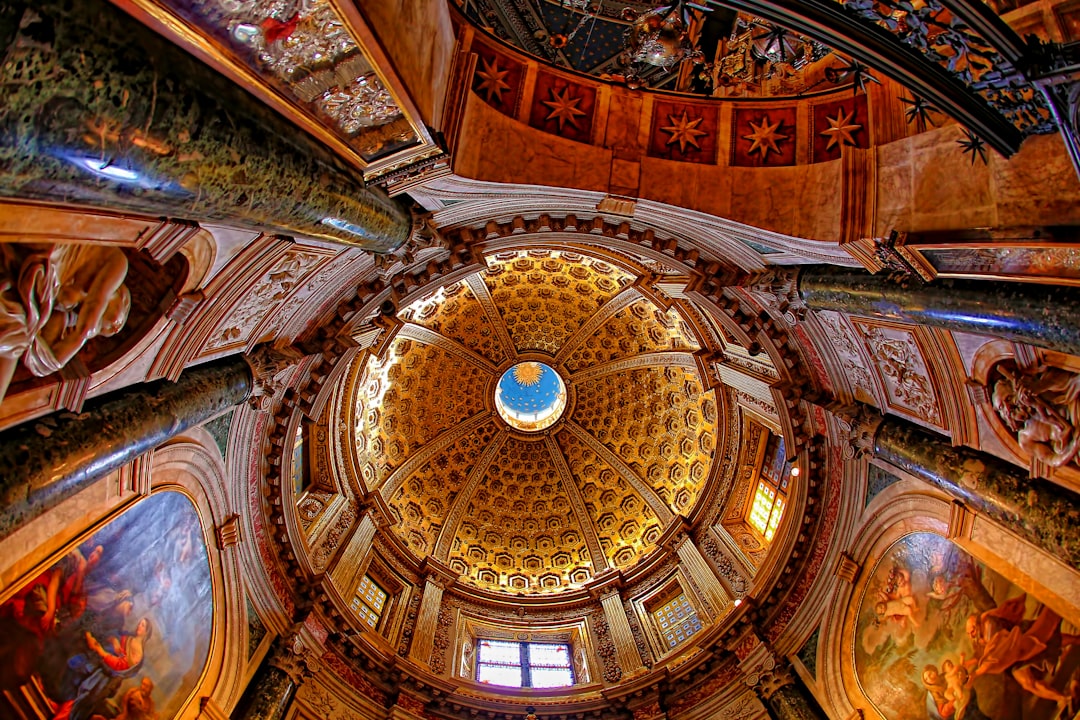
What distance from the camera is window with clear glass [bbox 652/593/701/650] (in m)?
17.4

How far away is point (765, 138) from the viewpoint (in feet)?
34.8

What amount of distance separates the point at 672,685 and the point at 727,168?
41.5 feet

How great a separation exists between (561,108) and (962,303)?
6684mm

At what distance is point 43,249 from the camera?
5.02 m

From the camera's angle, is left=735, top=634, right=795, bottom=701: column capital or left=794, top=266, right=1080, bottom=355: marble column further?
left=735, top=634, right=795, bottom=701: column capital

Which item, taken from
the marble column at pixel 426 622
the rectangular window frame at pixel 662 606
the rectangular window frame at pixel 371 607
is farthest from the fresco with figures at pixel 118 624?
the rectangular window frame at pixel 662 606

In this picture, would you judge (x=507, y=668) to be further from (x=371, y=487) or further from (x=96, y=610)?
(x=96, y=610)

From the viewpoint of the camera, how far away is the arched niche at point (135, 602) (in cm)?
764

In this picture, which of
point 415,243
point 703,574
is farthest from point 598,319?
point 415,243

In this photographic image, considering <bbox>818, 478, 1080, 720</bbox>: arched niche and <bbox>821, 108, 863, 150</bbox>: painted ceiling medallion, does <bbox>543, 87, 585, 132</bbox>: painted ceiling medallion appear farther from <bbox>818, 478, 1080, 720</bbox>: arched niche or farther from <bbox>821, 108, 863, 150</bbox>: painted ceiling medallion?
<bbox>818, 478, 1080, 720</bbox>: arched niche

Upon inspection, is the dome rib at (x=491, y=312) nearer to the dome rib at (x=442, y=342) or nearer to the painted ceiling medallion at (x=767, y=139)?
the dome rib at (x=442, y=342)

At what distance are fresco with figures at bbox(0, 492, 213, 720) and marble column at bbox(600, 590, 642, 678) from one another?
1102 cm

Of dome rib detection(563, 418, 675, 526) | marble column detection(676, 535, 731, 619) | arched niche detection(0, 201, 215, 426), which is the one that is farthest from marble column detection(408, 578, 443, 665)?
arched niche detection(0, 201, 215, 426)

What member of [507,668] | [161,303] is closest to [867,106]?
[161,303]
